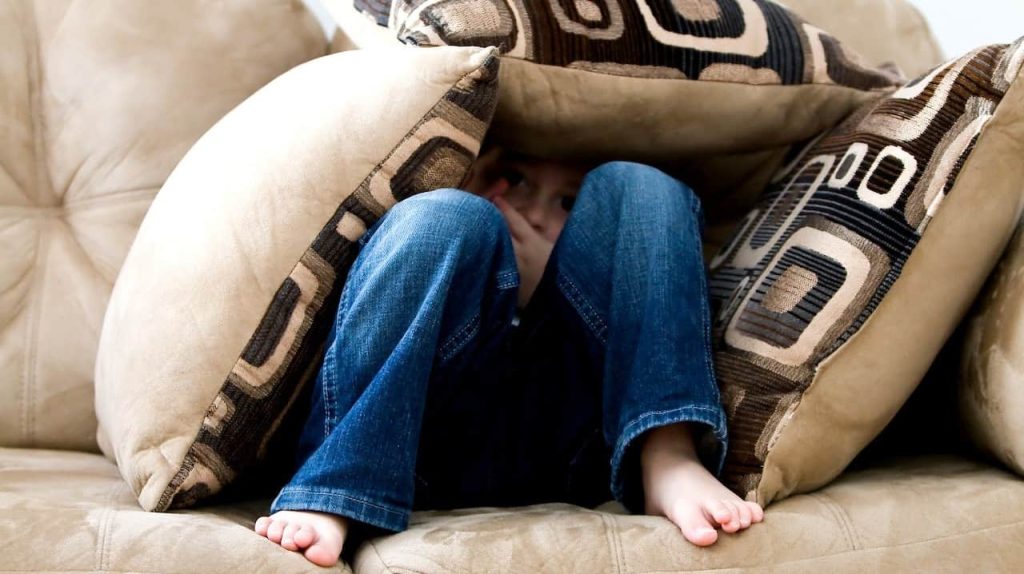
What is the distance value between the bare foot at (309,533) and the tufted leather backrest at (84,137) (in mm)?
385

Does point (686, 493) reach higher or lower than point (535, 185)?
lower

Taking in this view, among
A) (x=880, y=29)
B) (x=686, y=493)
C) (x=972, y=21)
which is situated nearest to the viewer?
(x=686, y=493)

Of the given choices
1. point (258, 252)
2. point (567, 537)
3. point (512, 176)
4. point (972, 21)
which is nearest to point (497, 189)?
point (512, 176)

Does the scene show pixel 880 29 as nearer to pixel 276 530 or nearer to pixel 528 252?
pixel 528 252

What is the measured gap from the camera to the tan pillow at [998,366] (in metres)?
0.73

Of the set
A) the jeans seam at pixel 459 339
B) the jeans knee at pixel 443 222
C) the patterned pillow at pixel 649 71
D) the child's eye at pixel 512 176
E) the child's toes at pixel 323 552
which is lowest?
the child's toes at pixel 323 552

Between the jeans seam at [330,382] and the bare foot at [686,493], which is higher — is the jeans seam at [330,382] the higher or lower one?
the higher one

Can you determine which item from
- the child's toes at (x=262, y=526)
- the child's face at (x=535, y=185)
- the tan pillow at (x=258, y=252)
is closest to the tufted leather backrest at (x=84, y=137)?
the tan pillow at (x=258, y=252)

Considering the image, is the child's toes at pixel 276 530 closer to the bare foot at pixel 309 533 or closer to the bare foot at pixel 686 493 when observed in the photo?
the bare foot at pixel 309 533

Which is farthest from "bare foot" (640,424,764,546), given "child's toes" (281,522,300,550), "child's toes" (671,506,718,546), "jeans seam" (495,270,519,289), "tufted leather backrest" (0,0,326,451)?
"tufted leather backrest" (0,0,326,451)

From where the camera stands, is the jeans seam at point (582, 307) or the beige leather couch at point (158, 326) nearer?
the beige leather couch at point (158, 326)

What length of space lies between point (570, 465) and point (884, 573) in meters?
0.27

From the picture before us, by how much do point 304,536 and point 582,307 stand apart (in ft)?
0.96

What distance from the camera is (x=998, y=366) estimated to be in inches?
29.4
